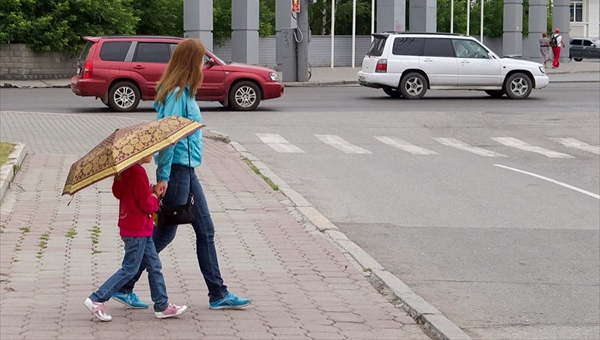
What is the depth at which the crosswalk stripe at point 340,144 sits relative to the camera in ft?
62.2

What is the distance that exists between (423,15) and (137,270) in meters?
42.5

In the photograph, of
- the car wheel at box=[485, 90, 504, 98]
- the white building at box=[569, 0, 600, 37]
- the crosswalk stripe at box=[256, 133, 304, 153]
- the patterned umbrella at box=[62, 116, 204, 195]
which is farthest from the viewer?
the white building at box=[569, 0, 600, 37]

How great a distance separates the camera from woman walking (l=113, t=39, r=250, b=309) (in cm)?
693

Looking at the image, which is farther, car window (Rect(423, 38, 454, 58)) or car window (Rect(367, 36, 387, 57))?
car window (Rect(367, 36, 387, 57))

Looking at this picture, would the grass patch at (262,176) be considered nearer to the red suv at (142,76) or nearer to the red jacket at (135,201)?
the red jacket at (135,201)

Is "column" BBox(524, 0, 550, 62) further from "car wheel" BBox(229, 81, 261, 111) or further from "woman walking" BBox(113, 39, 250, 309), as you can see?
"woman walking" BBox(113, 39, 250, 309)

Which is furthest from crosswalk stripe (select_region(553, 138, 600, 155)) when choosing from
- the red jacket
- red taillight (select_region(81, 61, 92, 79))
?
the red jacket

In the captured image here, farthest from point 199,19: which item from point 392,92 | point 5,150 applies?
point 5,150

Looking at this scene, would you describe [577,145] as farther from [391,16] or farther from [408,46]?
[391,16]

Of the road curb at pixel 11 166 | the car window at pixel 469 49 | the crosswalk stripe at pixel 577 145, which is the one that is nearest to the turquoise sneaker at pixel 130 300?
the road curb at pixel 11 166

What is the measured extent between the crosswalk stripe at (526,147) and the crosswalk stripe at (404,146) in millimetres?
1999

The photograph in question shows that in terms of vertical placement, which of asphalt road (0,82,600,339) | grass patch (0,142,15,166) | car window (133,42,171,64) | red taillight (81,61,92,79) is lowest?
asphalt road (0,82,600,339)

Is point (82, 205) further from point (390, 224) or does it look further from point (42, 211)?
point (390, 224)

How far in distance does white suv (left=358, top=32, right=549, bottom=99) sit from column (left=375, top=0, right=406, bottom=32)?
52.3 feet
